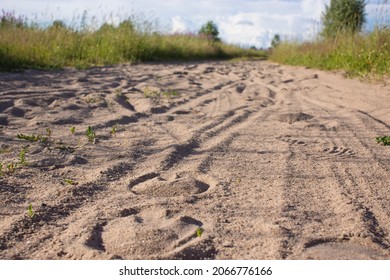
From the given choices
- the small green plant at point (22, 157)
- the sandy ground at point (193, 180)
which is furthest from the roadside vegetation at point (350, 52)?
the small green plant at point (22, 157)

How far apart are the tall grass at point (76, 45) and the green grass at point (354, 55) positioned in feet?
13.5

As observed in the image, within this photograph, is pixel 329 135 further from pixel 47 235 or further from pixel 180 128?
pixel 47 235

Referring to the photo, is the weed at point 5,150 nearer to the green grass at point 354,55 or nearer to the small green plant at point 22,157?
the small green plant at point 22,157

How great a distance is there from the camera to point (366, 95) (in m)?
5.47

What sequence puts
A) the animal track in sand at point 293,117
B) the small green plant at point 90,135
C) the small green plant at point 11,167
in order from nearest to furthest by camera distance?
the small green plant at point 11,167 < the small green plant at point 90,135 < the animal track in sand at point 293,117

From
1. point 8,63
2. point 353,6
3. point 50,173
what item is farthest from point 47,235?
point 353,6

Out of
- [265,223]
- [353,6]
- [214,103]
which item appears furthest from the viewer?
[353,6]

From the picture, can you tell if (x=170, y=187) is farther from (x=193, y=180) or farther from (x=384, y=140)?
(x=384, y=140)

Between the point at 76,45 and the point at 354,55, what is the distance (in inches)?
224

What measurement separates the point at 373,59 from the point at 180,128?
4174mm

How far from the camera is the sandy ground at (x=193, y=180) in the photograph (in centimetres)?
186

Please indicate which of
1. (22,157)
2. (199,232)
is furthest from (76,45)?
(199,232)

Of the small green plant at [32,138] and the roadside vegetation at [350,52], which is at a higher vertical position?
the roadside vegetation at [350,52]

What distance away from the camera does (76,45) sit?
991 cm
